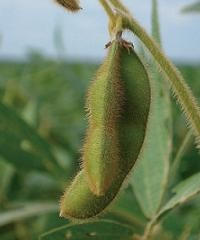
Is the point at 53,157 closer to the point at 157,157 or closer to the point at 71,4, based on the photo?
the point at 157,157

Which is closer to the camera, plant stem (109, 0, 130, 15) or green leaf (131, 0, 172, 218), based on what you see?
plant stem (109, 0, 130, 15)

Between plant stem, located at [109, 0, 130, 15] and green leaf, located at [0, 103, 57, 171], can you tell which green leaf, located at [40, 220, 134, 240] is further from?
green leaf, located at [0, 103, 57, 171]

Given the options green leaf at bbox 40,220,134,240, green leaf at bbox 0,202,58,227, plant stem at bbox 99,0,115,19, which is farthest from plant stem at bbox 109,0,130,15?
green leaf at bbox 0,202,58,227

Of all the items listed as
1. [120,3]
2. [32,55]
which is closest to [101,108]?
[120,3]

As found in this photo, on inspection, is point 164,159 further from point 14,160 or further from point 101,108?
point 14,160

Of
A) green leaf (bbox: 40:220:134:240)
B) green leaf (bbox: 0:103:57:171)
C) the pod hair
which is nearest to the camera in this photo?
the pod hair

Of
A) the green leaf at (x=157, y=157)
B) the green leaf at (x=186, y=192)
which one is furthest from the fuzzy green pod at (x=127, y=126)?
the green leaf at (x=157, y=157)

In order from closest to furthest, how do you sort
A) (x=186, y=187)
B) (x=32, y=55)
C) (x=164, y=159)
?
(x=186, y=187)
(x=164, y=159)
(x=32, y=55)
